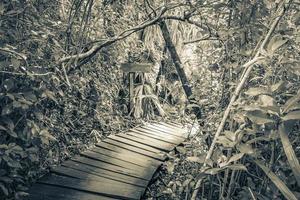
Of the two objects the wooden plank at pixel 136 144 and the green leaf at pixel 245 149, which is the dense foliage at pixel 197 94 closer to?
the green leaf at pixel 245 149

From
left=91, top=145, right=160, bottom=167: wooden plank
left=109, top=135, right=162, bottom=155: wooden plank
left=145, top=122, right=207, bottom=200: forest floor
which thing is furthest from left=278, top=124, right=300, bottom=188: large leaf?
left=109, top=135, right=162, bottom=155: wooden plank

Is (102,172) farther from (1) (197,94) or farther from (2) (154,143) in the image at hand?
(2) (154,143)

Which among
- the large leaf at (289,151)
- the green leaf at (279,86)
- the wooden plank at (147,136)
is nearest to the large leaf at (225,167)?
the large leaf at (289,151)

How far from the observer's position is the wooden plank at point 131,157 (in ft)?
14.3

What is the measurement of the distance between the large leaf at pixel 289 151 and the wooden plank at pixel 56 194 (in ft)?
5.70

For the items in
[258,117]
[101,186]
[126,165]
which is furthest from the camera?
[126,165]

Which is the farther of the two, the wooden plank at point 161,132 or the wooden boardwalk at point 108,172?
the wooden plank at point 161,132

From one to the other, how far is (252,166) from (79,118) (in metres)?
3.03

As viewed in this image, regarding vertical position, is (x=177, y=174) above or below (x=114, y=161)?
below

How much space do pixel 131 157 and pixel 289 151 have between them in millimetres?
2894

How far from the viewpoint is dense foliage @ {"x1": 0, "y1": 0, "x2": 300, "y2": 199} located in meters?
2.12

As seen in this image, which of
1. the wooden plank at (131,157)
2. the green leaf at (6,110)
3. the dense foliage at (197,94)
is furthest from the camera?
the wooden plank at (131,157)

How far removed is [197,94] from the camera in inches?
149

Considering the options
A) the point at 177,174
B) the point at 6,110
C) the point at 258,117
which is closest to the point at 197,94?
the point at 177,174
